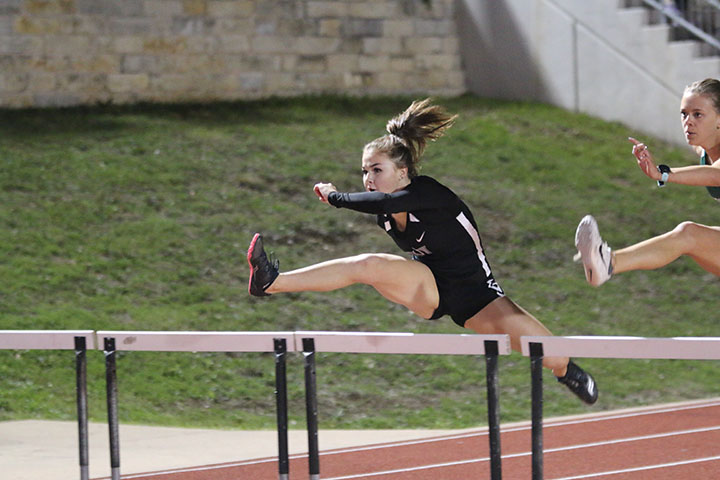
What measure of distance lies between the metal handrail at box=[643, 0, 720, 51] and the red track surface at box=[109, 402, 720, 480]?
8.37 meters

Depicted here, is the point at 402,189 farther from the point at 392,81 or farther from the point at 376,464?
the point at 392,81

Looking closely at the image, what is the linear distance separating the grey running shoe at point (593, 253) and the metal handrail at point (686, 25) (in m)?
11.6

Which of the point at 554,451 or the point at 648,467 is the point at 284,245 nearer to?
the point at 554,451

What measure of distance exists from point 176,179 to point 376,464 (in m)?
6.60

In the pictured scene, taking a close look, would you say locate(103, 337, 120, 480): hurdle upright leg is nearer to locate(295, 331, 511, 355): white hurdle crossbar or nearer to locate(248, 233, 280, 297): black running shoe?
locate(248, 233, 280, 297): black running shoe

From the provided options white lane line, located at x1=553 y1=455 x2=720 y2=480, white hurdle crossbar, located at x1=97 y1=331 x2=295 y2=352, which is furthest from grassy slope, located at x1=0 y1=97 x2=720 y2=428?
white hurdle crossbar, located at x1=97 y1=331 x2=295 y2=352

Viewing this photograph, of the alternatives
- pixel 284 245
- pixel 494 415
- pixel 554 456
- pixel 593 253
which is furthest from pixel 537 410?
pixel 284 245

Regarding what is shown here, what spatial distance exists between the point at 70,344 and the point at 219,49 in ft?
37.5

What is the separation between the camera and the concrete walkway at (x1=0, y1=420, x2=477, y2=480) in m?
6.15

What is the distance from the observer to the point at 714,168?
3852 millimetres

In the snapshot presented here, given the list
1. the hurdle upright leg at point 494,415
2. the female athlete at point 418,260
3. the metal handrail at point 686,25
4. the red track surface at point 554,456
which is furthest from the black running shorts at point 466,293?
the metal handrail at point 686,25

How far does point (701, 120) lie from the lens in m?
4.11

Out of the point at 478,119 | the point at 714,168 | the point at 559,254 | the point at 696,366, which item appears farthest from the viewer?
the point at 478,119

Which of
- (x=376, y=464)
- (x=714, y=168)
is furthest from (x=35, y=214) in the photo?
(x=714, y=168)
